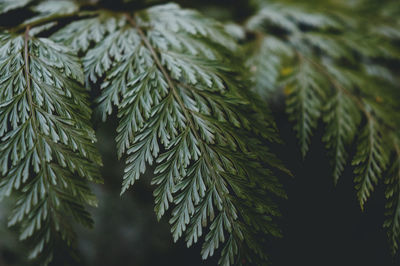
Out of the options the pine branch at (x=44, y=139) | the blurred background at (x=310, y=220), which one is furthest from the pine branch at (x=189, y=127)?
the blurred background at (x=310, y=220)

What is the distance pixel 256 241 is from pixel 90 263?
1713 millimetres

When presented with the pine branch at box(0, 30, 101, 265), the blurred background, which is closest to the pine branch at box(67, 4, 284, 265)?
the pine branch at box(0, 30, 101, 265)

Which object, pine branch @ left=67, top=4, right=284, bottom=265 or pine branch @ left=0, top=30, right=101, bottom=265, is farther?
pine branch @ left=67, top=4, right=284, bottom=265

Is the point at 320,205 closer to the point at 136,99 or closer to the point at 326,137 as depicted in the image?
the point at 326,137

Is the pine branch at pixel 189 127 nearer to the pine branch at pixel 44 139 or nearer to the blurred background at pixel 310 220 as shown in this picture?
the pine branch at pixel 44 139

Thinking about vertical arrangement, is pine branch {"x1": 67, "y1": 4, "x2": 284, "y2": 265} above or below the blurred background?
above

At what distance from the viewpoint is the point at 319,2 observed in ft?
6.68

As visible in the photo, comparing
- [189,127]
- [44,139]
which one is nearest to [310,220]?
[189,127]

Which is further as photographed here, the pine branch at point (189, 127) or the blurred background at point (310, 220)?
the blurred background at point (310, 220)

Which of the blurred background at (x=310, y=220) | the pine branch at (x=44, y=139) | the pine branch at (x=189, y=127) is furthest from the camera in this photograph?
the blurred background at (x=310, y=220)

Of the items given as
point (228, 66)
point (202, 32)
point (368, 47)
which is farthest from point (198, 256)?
point (368, 47)

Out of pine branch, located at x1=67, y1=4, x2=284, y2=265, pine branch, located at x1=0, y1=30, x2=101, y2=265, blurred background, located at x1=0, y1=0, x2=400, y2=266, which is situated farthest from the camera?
blurred background, located at x1=0, y1=0, x2=400, y2=266

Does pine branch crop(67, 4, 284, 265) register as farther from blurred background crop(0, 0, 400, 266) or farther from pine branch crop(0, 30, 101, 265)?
blurred background crop(0, 0, 400, 266)

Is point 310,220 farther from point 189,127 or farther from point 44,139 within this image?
point 44,139
